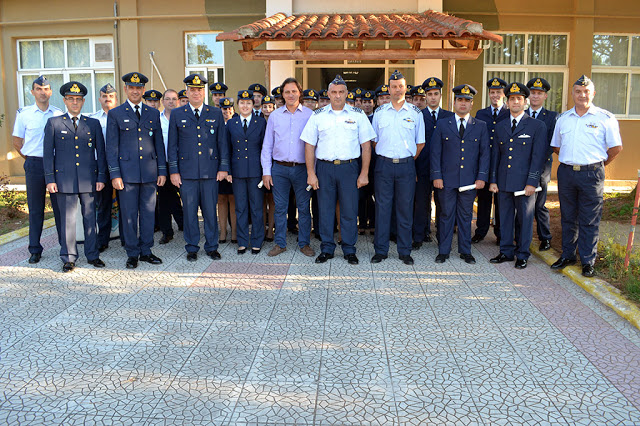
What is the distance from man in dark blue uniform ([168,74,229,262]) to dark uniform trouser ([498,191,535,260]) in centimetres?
326

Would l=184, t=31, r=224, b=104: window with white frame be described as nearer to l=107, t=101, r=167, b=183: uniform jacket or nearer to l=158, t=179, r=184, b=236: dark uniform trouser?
l=158, t=179, r=184, b=236: dark uniform trouser

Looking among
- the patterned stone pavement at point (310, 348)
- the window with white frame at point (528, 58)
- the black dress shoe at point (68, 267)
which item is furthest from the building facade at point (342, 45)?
the patterned stone pavement at point (310, 348)

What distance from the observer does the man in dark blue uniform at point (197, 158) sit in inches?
231

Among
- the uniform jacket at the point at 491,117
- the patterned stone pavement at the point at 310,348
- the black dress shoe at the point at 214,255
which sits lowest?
the patterned stone pavement at the point at 310,348

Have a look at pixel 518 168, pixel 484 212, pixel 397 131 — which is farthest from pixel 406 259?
pixel 484 212

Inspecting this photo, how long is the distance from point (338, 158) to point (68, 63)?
9.49 metres

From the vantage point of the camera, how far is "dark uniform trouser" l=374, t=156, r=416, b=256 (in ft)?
19.1

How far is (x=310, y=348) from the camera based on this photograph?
358 centimetres

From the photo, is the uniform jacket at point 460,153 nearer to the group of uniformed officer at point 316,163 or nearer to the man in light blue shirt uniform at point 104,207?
the group of uniformed officer at point 316,163

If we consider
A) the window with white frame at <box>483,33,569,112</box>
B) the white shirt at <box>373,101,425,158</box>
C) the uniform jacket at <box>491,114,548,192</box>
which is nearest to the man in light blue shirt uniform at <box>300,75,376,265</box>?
the white shirt at <box>373,101,425,158</box>

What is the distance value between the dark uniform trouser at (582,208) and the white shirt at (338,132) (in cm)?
212

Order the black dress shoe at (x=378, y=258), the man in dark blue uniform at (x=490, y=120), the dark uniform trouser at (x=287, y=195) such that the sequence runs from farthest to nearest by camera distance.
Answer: the man in dark blue uniform at (x=490, y=120), the dark uniform trouser at (x=287, y=195), the black dress shoe at (x=378, y=258)

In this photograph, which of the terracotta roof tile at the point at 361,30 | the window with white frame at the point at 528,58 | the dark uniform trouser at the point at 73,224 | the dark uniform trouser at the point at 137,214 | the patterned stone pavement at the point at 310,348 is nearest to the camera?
the patterned stone pavement at the point at 310,348

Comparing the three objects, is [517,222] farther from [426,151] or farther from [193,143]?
[193,143]
